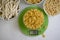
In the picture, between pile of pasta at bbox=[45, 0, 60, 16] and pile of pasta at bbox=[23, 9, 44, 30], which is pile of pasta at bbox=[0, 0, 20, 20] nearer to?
pile of pasta at bbox=[23, 9, 44, 30]

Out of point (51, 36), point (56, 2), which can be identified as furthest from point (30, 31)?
point (56, 2)

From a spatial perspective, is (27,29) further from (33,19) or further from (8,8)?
(8,8)

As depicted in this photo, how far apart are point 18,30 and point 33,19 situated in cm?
13

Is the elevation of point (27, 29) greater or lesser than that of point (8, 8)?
lesser

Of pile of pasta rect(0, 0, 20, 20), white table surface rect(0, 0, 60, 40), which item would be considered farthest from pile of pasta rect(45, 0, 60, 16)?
pile of pasta rect(0, 0, 20, 20)

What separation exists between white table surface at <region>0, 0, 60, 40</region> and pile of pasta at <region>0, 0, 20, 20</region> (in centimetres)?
4

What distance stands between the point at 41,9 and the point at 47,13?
0.05m

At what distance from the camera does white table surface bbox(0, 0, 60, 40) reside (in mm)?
1393

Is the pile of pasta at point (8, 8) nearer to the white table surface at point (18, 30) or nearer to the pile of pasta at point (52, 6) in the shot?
the white table surface at point (18, 30)

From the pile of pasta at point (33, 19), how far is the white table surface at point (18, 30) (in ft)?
0.20

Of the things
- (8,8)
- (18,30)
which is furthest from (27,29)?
(8,8)

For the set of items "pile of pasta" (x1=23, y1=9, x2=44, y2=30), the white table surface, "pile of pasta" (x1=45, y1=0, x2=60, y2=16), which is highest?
"pile of pasta" (x1=45, y1=0, x2=60, y2=16)

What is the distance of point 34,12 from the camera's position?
1.39 meters

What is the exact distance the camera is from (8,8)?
53.7 inches
